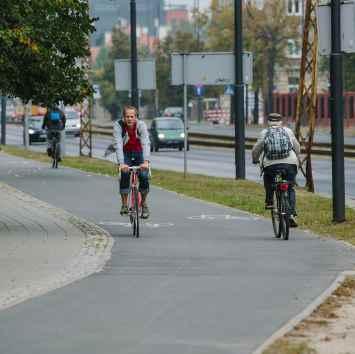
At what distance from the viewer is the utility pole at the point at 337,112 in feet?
66.6

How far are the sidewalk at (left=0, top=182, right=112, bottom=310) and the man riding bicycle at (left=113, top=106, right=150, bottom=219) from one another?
79 centimetres

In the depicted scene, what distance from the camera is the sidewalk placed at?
13516mm

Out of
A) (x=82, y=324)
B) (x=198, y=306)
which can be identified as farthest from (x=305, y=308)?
(x=82, y=324)

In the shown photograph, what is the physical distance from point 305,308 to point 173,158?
48063 mm

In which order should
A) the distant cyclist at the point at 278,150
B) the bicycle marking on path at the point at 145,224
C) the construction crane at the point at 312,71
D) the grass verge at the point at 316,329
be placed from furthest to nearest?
the construction crane at the point at 312,71
the bicycle marking on path at the point at 145,224
the distant cyclist at the point at 278,150
the grass verge at the point at 316,329

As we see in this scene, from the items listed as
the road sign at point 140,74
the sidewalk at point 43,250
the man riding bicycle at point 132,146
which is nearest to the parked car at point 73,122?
the road sign at point 140,74

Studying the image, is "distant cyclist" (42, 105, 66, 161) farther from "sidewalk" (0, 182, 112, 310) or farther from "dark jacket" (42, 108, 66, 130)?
"sidewalk" (0, 182, 112, 310)

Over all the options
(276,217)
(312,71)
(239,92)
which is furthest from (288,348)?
(239,92)

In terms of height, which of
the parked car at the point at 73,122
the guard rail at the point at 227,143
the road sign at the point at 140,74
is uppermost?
the road sign at the point at 140,74

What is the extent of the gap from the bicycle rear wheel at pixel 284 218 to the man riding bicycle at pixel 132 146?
1753mm

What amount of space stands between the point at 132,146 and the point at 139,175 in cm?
41

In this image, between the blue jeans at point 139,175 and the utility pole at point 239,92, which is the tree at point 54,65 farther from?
the blue jeans at point 139,175

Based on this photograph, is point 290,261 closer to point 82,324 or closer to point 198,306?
point 198,306

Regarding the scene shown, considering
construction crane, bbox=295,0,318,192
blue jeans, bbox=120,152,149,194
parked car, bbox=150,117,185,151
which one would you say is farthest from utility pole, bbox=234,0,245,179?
parked car, bbox=150,117,185,151
